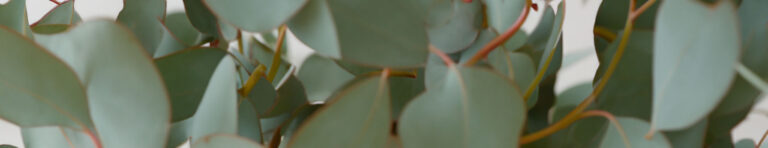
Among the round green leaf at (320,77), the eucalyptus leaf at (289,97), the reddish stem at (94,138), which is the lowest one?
the round green leaf at (320,77)

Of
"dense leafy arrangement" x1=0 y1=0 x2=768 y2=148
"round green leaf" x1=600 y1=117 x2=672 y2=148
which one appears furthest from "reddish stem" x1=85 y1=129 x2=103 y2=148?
"round green leaf" x1=600 y1=117 x2=672 y2=148

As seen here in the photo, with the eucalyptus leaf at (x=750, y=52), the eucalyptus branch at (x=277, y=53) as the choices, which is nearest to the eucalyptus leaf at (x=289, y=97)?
the eucalyptus branch at (x=277, y=53)

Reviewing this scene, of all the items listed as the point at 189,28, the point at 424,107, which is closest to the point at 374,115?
the point at 424,107

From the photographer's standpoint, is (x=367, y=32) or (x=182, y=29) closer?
(x=367, y=32)

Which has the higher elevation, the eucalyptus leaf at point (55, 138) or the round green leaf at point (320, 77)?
the eucalyptus leaf at point (55, 138)

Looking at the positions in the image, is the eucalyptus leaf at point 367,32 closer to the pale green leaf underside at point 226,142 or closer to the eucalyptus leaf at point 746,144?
the pale green leaf underside at point 226,142

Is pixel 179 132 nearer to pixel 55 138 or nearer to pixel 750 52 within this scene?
pixel 55 138

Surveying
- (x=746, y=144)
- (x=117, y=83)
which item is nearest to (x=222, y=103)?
(x=117, y=83)

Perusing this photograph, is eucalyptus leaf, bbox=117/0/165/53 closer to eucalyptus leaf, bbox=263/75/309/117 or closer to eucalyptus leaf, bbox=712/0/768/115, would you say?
eucalyptus leaf, bbox=263/75/309/117

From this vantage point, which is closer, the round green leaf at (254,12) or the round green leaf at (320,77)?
the round green leaf at (254,12)
